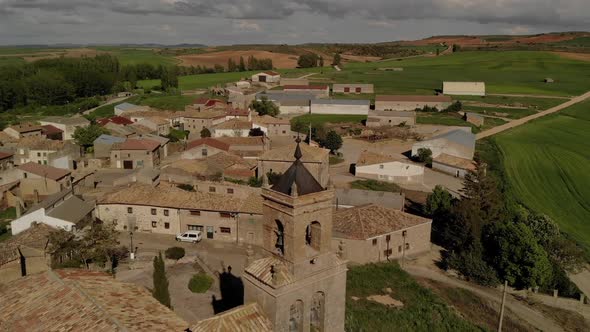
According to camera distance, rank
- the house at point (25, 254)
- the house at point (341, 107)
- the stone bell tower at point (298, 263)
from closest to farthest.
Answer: the stone bell tower at point (298, 263), the house at point (25, 254), the house at point (341, 107)

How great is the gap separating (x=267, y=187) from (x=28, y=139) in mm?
59288

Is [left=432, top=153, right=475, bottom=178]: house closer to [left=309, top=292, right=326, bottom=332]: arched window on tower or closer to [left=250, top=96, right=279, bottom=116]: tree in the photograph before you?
[left=250, top=96, right=279, bottom=116]: tree

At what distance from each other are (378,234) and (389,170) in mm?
23485

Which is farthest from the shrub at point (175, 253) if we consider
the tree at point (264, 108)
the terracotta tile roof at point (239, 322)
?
the tree at point (264, 108)

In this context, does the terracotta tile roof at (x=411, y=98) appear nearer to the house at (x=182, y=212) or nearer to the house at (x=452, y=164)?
the house at (x=452, y=164)

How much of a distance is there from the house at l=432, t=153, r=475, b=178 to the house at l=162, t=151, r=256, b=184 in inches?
971

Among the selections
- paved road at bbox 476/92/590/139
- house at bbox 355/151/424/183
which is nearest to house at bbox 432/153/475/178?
house at bbox 355/151/424/183

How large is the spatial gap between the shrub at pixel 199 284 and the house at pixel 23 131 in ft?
182

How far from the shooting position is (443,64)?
186 m

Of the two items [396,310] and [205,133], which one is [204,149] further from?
[396,310]

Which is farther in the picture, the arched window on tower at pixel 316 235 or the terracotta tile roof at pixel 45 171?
the terracotta tile roof at pixel 45 171

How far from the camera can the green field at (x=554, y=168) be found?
1826 inches

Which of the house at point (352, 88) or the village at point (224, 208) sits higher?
the house at point (352, 88)

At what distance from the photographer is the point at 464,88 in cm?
12794
